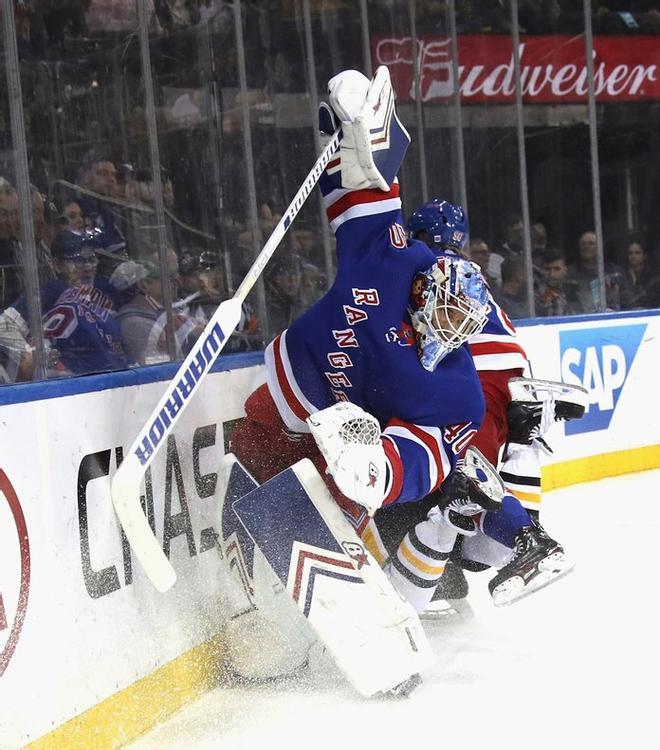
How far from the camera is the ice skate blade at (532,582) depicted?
3180mm

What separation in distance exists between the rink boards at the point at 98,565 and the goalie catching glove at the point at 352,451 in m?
0.46

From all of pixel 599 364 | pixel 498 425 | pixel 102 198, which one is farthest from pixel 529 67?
pixel 102 198

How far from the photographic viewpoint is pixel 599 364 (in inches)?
223

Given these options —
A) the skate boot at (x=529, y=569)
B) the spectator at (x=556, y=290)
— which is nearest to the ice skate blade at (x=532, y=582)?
the skate boot at (x=529, y=569)

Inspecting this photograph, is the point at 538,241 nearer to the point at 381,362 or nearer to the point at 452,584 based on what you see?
the point at 452,584

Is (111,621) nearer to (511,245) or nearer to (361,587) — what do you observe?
(361,587)

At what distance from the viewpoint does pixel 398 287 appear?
9.66ft

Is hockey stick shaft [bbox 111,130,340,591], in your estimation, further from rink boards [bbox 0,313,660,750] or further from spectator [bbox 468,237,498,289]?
spectator [bbox 468,237,498,289]

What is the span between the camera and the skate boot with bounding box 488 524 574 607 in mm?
3184

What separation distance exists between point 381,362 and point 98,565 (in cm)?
80

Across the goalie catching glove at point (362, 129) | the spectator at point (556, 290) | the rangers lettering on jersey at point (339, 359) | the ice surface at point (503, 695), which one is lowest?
the ice surface at point (503, 695)

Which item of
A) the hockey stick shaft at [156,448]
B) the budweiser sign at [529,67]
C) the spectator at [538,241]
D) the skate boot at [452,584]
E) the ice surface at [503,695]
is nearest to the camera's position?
the hockey stick shaft at [156,448]

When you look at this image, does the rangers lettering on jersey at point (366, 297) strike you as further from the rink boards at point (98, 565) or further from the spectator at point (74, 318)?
the spectator at point (74, 318)

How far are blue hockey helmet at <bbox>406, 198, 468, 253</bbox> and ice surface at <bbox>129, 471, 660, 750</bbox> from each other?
1.07 m
